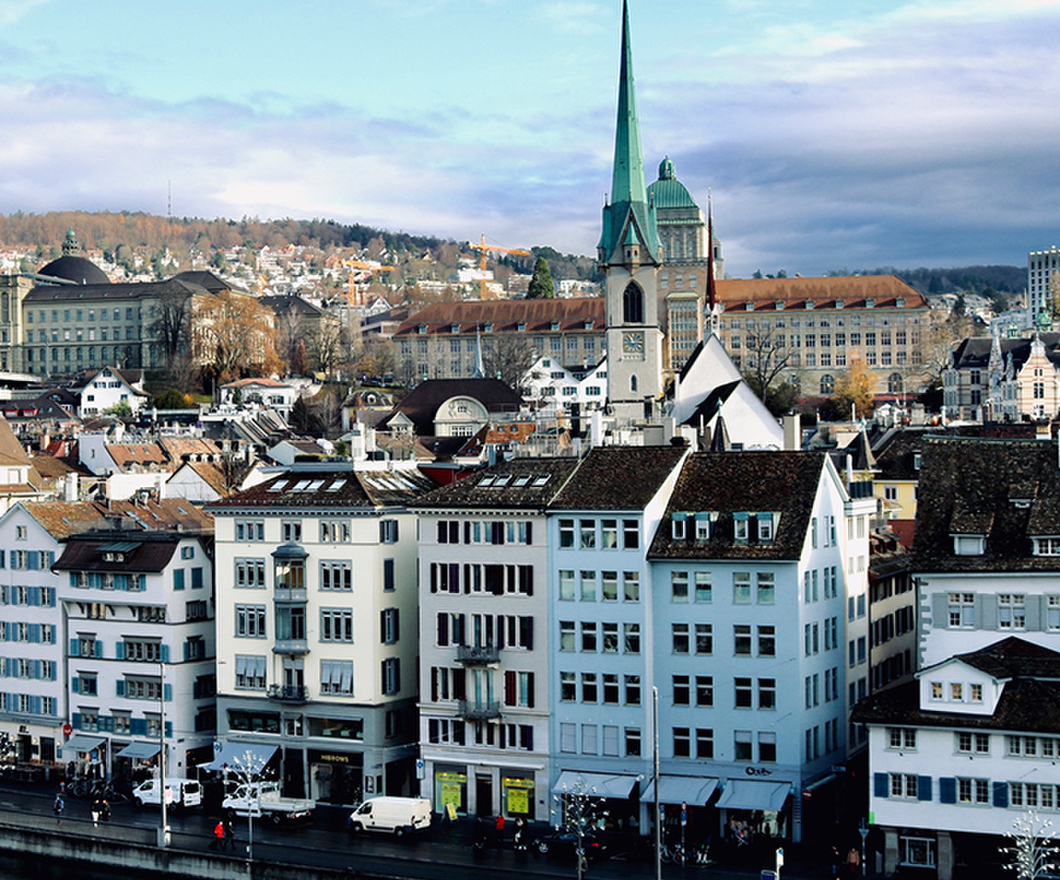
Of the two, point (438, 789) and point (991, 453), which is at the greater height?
point (991, 453)

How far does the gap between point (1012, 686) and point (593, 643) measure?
1671 cm

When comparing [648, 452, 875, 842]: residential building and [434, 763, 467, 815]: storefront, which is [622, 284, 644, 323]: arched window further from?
[434, 763, 467, 815]: storefront

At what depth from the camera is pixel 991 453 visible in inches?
2446

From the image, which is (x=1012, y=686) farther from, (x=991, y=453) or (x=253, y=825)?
(x=253, y=825)

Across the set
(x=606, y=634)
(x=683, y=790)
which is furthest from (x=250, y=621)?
(x=683, y=790)

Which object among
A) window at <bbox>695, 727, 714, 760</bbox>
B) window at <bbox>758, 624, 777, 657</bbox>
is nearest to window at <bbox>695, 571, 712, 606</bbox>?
window at <bbox>758, 624, 777, 657</bbox>

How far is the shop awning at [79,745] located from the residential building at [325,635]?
755 cm

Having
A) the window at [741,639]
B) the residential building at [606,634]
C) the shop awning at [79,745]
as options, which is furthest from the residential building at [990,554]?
the shop awning at [79,745]

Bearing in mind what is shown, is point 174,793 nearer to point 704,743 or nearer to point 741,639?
point 704,743

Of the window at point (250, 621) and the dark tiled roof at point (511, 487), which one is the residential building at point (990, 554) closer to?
the dark tiled roof at point (511, 487)

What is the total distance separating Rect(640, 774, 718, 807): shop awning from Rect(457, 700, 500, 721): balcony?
23.8 ft

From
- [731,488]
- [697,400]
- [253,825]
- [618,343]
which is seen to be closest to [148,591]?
[253,825]

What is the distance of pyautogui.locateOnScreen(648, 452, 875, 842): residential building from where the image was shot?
61719mm

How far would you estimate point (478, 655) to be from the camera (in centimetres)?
6788
